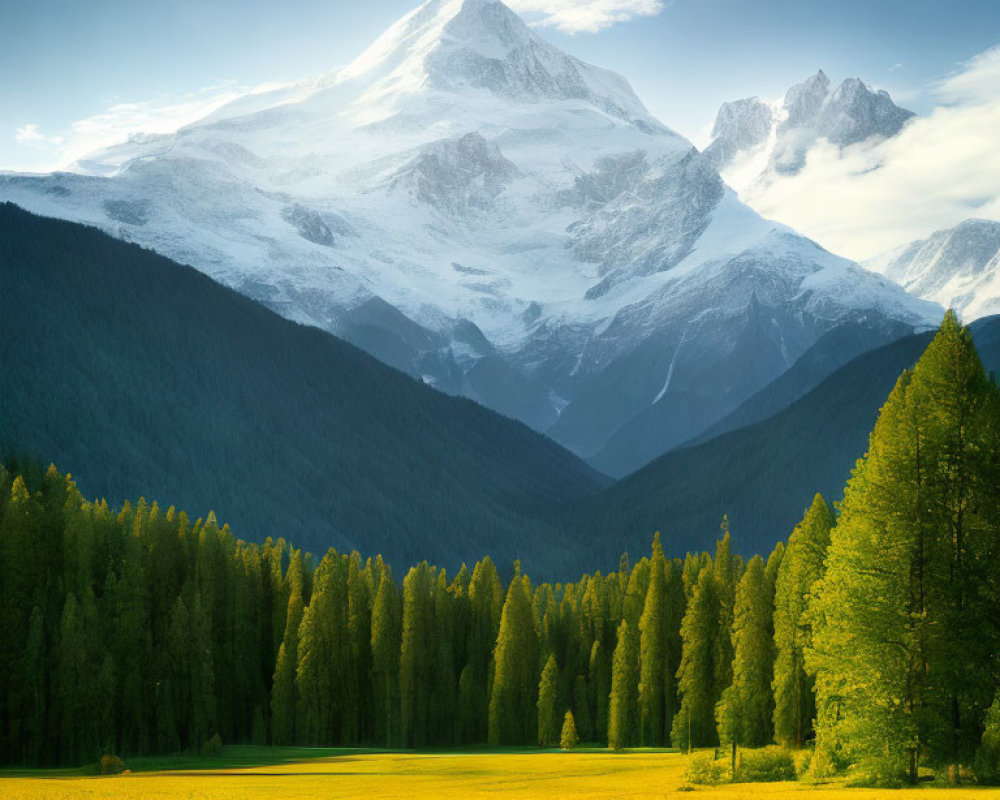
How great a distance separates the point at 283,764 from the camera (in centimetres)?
9244

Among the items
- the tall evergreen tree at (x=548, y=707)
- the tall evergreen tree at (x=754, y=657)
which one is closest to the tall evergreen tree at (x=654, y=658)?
the tall evergreen tree at (x=548, y=707)

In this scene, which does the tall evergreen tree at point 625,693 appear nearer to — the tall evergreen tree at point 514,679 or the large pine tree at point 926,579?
the tall evergreen tree at point 514,679

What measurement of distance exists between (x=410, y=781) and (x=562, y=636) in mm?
68874

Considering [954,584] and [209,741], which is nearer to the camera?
[954,584]

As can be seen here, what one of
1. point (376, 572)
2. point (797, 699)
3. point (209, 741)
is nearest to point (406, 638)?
point (376, 572)

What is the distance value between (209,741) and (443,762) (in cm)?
2607

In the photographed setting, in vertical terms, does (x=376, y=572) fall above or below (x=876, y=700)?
above

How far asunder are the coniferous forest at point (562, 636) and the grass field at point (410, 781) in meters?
4.57

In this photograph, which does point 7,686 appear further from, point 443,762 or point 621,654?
point 621,654

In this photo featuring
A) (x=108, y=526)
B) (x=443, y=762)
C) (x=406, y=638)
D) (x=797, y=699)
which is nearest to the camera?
(x=797, y=699)

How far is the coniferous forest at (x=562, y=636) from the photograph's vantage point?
5078cm

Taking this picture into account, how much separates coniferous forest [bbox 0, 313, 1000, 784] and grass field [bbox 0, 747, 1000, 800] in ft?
15.0

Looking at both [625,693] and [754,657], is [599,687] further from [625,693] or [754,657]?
[754,657]

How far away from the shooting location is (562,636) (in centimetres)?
14050
